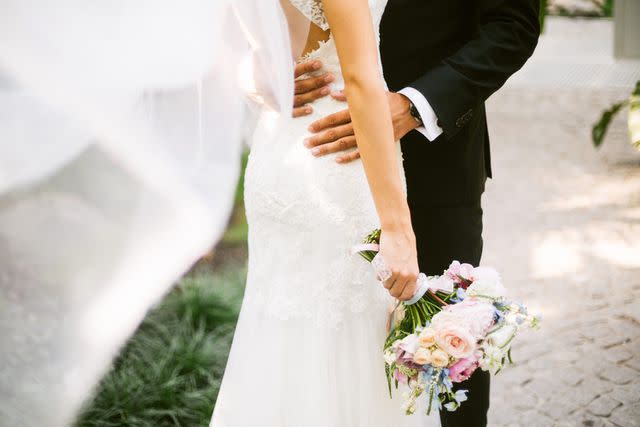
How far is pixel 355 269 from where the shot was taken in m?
1.84

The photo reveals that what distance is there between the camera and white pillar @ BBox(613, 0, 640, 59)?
715 centimetres

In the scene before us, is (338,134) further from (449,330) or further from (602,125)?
(602,125)

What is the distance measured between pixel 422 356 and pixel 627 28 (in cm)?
685

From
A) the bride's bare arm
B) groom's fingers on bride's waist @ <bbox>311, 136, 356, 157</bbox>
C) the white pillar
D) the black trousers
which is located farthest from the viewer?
the white pillar

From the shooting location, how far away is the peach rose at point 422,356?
62.6 inches

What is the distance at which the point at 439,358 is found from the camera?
158cm

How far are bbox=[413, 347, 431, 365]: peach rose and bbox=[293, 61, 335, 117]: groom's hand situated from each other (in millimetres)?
639

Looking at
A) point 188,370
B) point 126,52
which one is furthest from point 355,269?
point 188,370

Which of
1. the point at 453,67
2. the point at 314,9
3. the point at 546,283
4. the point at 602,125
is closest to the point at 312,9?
the point at 314,9

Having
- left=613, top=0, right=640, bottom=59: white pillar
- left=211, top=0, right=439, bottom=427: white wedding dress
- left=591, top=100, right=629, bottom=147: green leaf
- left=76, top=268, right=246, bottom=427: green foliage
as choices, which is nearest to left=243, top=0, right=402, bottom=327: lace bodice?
left=211, top=0, right=439, bottom=427: white wedding dress

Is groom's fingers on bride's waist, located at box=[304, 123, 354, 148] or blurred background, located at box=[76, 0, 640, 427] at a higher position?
groom's fingers on bride's waist, located at box=[304, 123, 354, 148]

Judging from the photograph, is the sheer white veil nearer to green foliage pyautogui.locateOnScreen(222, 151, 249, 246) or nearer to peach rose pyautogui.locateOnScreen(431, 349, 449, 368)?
peach rose pyautogui.locateOnScreen(431, 349, 449, 368)

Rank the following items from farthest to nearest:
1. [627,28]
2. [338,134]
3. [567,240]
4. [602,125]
Answer: [627,28] < [602,125] < [567,240] < [338,134]

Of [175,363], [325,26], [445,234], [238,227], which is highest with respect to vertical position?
[325,26]
